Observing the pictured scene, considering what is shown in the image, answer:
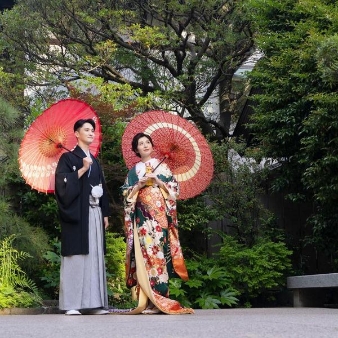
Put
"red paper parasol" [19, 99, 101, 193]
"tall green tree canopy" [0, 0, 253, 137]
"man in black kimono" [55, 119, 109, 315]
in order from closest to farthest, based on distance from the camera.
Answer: "man in black kimono" [55, 119, 109, 315], "red paper parasol" [19, 99, 101, 193], "tall green tree canopy" [0, 0, 253, 137]

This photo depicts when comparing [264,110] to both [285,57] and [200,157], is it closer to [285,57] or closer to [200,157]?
[285,57]

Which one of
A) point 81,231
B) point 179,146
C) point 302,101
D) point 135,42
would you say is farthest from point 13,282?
point 135,42

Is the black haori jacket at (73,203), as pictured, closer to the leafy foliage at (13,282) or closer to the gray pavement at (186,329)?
the leafy foliage at (13,282)

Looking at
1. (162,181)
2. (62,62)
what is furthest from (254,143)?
(62,62)

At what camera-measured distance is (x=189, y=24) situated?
1775cm

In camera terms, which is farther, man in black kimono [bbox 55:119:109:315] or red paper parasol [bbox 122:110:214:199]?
red paper parasol [bbox 122:110:214:199]

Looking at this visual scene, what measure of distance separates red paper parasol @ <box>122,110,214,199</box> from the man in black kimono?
68 centimetres

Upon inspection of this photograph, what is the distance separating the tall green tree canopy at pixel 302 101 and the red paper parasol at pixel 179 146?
5.02ft

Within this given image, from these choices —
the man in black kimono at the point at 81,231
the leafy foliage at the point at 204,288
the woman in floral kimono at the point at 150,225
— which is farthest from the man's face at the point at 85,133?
the leafy foliage at the point at 204,288

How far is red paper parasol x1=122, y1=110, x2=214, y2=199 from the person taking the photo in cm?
945

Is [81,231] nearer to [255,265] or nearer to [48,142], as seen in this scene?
[48,142]

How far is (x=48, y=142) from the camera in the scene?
9.29 metres

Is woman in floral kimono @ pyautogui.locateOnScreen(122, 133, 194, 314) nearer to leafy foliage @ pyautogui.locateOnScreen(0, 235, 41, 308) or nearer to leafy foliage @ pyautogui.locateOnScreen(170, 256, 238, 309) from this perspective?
leafy foliage @ pyautogui.locateOnScreen(0, 235, 41, 308)

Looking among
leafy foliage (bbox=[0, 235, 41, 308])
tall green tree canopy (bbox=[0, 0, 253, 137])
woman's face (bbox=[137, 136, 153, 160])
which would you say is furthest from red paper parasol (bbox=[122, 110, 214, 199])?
tall green tree canopy (bbox=[0, 0, 253, 137])
